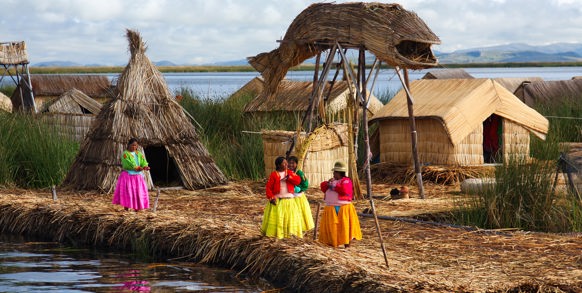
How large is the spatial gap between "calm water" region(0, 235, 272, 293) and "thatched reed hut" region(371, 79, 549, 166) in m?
6.20

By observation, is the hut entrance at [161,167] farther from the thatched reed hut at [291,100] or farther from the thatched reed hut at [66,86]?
the thatched reed hut at [66,86]

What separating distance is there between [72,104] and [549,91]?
1171cm

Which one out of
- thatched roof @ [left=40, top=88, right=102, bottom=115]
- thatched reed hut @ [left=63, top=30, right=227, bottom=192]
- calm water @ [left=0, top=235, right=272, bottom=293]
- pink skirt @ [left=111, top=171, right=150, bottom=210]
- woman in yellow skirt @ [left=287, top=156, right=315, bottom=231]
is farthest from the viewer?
thatched roof @ [left=40, top=88, right=102, bottom=115]

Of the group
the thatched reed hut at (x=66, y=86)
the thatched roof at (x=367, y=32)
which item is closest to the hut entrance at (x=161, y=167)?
the thatched roof at (x=367, y=32)

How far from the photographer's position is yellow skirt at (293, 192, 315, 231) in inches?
384

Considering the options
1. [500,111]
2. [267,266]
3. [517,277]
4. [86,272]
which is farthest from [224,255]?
[500,111]

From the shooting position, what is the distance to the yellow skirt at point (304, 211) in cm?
977

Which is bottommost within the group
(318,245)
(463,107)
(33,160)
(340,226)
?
(318,245)

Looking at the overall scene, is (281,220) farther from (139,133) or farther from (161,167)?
(161,167)

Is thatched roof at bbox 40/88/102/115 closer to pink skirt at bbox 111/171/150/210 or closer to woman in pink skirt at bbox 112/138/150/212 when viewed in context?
woman in pink skirt at bbox 112/138/150/212

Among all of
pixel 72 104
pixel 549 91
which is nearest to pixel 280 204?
pixel 549 91

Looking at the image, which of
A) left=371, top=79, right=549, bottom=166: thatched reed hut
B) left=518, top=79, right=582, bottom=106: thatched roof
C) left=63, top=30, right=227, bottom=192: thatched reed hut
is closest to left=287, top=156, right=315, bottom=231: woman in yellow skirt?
left=63, top=30, right=227, bottom=192: thatched reed hut

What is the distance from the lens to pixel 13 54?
87.7ft

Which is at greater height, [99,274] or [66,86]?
[66,86]
